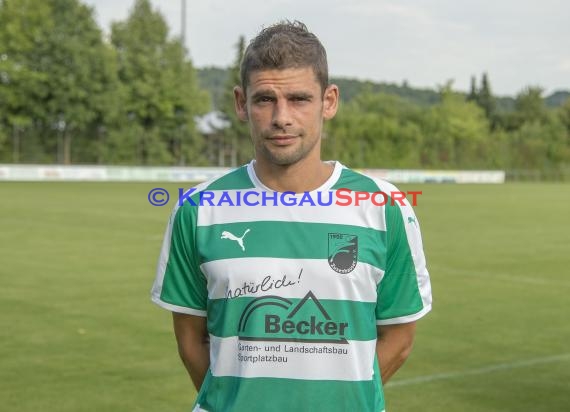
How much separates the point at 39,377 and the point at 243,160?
69.1 m

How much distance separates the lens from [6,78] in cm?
6831

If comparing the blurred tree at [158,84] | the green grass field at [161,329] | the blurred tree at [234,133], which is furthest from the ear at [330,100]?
the blurred tree at [158,84]

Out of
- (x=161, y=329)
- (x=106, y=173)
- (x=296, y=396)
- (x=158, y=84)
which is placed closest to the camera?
(x=296, y=396)

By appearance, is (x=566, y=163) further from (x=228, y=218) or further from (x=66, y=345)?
(x=228, y=218)

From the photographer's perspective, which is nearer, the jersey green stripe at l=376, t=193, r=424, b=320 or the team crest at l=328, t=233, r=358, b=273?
the team crest at l=328, t=233, r=358, b=273

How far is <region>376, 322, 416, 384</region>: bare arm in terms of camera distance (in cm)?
334

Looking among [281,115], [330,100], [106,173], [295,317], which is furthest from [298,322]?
[106,173]

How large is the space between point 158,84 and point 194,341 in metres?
74.8

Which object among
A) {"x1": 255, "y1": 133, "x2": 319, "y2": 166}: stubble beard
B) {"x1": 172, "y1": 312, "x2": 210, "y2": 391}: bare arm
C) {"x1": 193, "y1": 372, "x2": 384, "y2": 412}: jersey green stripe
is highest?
{"x1": 255, "y1": 133, "x2": 319, "y2": 166}: stubble beard

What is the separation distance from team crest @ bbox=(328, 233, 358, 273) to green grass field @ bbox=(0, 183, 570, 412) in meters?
4.38

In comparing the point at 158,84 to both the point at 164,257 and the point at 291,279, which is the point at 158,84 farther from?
the point at 291,279

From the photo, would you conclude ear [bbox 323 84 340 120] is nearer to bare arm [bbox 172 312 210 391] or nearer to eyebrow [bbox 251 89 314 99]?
eyebrow [bbox 251 89 314 99]

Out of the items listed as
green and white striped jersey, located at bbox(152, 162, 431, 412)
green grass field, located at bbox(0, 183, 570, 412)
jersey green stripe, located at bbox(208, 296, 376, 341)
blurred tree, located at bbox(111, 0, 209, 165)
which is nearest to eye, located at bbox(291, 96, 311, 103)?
green and white striped jersey, located at bbox(152, 162, 431, 412)

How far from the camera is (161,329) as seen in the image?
1023cm
